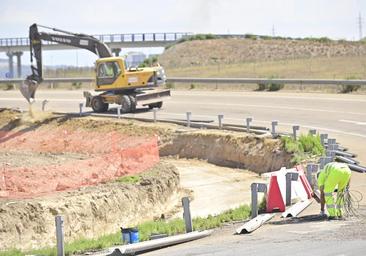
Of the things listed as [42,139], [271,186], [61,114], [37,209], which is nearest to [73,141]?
Answer: [42,139]

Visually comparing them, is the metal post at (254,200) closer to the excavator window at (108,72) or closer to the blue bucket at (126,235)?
the blue bucket at (126,235)

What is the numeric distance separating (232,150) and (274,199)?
11.5m

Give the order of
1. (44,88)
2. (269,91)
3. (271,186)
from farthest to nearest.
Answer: (44,88), (269,91), (271,186)

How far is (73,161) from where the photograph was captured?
76.3 ft

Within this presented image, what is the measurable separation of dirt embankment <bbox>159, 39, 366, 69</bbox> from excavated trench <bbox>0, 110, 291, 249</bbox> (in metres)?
47.6

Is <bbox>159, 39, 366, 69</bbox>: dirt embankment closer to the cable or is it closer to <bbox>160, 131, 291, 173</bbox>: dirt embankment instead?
<bbox>160, 131, 291, 173</bbox>: dirt embankment

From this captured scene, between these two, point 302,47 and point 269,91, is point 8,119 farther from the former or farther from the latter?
point 302,47

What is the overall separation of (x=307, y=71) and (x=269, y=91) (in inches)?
632

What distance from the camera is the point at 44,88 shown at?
56.8 m

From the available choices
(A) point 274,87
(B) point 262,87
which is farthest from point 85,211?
(B) point 262,87

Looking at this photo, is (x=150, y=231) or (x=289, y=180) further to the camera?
(x=289, y=180)

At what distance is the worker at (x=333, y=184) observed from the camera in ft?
42.9

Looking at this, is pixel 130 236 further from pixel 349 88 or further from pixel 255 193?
pixel 349 88

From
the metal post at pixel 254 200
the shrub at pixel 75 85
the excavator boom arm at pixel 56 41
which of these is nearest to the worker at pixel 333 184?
the metal post at pixel 254 200
